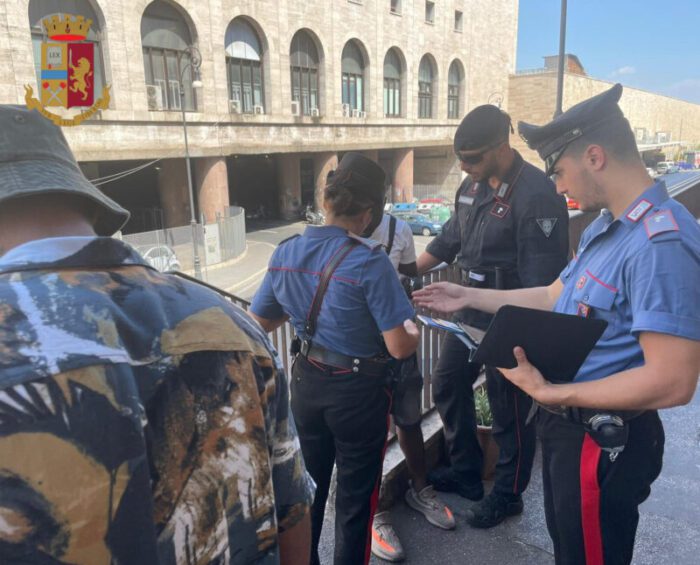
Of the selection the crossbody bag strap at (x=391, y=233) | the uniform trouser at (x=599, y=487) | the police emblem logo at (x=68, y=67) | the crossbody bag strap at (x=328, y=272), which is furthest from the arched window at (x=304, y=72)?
the uniform trouser at (x=599, y=487)

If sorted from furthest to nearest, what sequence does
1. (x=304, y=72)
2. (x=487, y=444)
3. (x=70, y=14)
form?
(x=304, y=72)
(x=70, y=14)
(x=487, y=444)

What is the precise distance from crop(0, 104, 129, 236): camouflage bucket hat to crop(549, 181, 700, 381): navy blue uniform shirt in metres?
1.58

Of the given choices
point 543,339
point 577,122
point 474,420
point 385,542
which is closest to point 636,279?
point 543,339

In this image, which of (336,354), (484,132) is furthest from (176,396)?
(484,132)

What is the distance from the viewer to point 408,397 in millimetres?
2861

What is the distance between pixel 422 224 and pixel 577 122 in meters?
26.1

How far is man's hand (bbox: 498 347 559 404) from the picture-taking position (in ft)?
6.29

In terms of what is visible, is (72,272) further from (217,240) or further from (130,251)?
(217,240)

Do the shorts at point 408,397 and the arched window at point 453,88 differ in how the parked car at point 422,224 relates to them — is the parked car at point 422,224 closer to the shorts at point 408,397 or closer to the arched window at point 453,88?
the arched window at point 453,88

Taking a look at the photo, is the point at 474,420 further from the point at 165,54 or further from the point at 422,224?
the point at 422,224

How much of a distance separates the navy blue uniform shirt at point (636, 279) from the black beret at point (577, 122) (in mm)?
304

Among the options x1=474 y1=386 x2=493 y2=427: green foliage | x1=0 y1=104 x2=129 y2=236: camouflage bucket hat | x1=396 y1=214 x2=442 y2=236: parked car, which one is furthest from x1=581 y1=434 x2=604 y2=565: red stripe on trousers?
x1=396 y1=214 x2=442 y2=236: parked car

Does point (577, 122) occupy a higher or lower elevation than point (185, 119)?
lower

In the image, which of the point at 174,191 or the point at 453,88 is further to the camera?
the point at 453,88
